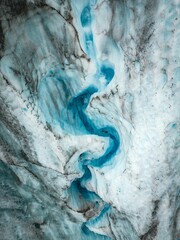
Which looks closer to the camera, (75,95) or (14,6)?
(14,6)

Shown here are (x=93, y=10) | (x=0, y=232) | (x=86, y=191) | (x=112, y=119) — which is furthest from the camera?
(x=0, y=232)

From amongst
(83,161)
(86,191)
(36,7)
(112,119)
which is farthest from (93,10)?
(86,191)

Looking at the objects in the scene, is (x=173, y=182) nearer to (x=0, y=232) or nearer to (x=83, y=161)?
(x=83, y=161)

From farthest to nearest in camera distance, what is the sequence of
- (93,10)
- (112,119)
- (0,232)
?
(0,232), (112,119), (93,10)

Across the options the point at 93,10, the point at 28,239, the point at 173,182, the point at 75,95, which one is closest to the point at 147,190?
the point at 173,182

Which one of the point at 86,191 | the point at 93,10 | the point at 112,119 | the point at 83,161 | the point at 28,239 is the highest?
the point at 93,10

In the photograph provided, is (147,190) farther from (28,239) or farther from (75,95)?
(28,239)

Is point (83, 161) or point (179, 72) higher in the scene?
point (179, 72)
